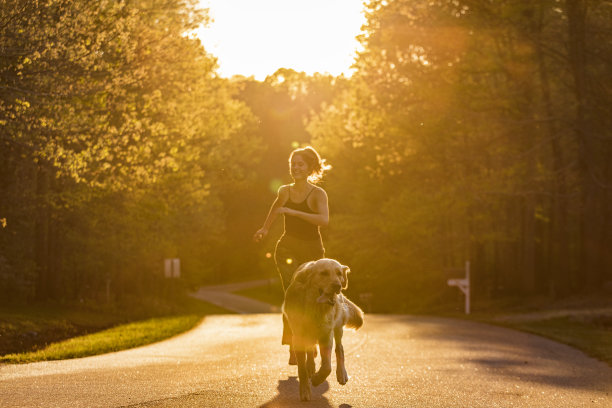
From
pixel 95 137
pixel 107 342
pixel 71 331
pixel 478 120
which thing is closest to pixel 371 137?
pixel 478 120

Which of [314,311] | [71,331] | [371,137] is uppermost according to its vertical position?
[371,137]

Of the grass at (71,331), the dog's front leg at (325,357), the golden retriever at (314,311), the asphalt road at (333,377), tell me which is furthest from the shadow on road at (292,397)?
the grass at (71,331)

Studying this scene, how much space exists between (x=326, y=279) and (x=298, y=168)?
6.51 ft

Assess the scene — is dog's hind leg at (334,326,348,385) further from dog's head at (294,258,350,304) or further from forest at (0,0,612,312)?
forest at (0,0,612,312)

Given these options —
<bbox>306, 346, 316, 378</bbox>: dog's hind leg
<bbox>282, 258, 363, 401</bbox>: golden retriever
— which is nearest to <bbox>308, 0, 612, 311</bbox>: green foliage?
<bbox>306, 346, 316, 378</bbox>: dog's hind leg

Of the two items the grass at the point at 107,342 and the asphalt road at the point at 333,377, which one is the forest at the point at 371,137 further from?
the asphalt road at the point at 333,377

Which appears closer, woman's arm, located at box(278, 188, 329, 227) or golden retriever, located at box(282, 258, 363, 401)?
golden retriever, located at box(282, 258, 363, 401)

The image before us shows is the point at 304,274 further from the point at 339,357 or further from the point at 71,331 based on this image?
the point at 71,331

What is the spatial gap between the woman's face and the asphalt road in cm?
209

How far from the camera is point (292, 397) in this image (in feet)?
27.7

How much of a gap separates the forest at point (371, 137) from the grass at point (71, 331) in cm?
194

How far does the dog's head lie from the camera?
7738mm

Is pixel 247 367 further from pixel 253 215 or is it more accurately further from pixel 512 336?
pixel 253 215

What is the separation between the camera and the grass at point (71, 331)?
48.2 ft
